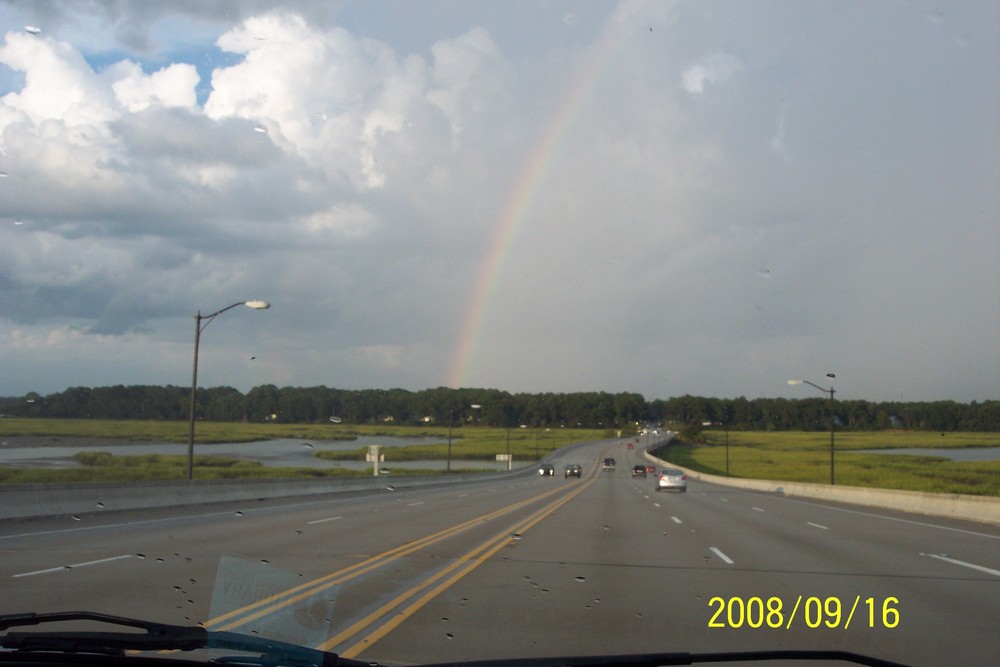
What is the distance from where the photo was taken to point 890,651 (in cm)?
760

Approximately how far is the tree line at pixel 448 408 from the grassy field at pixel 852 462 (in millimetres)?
4569

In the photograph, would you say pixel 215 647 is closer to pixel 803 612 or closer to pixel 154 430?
pixel 803 612

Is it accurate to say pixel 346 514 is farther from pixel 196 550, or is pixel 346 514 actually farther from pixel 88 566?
pixel 88 566

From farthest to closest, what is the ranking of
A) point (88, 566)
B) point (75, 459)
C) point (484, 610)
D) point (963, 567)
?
point (75, 459), point (963, 567), point (88, 566), point (484, 610)

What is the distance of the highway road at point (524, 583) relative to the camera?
7.91 metres

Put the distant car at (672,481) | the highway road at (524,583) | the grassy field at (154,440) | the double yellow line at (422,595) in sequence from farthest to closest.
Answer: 1. the distant car at (672,481)
2. the grassy field at (154,440)
3. the highway road at (524,583)
4. the double yellow line at (422,595)

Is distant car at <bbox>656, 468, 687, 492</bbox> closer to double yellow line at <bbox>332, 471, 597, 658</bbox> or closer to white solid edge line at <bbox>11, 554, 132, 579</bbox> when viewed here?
double yellow line at <bbox>332, 471, 597, 658</bbox>

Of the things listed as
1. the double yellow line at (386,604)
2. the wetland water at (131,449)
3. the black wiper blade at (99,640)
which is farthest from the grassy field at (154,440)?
the black wiper blade at (99,640)

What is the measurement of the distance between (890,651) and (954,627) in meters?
1.67

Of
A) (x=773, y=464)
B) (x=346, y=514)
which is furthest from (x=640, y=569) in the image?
(x=773, y=464)

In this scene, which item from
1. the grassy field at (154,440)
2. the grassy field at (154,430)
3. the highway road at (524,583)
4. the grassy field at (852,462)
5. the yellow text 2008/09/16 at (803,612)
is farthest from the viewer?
the grassy field at (852,462)

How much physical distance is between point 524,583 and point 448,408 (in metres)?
69.7

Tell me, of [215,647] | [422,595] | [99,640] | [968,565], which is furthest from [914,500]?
[99,640]

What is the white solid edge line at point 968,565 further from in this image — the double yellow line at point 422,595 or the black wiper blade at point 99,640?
the black wiper blade at point 99,640
